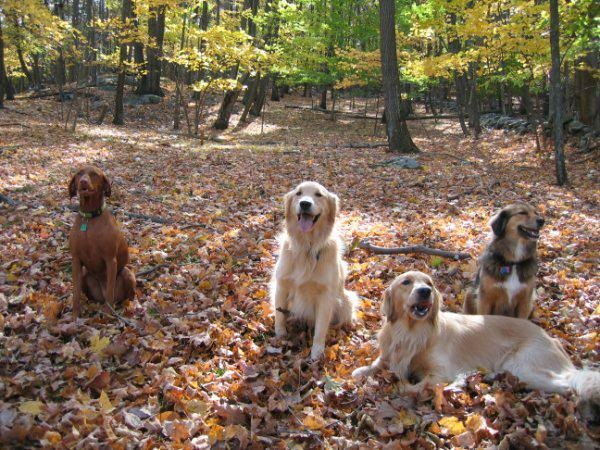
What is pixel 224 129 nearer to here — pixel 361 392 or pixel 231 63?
pixel 231 63

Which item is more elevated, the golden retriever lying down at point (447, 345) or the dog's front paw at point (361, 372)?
the golden retriever lying down at point (447, 345)

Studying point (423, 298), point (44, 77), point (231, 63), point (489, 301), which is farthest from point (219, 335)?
point (44, 77)

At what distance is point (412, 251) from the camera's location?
22.2 ft

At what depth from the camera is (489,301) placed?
4773mm

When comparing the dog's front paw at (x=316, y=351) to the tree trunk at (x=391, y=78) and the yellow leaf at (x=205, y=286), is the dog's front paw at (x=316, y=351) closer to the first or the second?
the yellow leaf at (x=205, y=286)

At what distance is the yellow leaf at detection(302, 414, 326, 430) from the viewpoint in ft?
11.2

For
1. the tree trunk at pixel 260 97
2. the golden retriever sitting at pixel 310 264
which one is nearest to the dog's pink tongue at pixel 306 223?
the golden retriever sitting at pixel 310 264

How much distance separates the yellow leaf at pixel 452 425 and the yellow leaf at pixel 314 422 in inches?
34.0

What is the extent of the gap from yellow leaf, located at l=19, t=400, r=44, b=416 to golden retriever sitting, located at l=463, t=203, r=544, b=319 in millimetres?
4045

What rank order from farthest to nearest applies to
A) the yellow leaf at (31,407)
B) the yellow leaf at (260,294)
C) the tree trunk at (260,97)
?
the tree trunk at (260,97) < the yellow leaf at (260,294) < the yellow leaf at (31,407)

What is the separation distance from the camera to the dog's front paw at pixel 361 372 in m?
4.15

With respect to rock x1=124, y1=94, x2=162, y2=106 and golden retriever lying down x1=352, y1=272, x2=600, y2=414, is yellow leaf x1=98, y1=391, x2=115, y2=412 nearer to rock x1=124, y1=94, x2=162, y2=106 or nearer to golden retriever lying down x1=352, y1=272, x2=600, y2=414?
golden retriever lying down x1=352, y1=272, x2=600, y2=414

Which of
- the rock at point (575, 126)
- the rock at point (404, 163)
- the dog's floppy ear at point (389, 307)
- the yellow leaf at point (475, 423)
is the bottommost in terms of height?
the yellow leaf at point (475, 423)

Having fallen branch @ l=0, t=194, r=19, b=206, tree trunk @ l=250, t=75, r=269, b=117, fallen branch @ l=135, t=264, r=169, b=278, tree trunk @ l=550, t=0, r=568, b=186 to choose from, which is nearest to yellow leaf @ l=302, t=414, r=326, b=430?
fallen branch @ l=135, t=264, r=169, b=278
